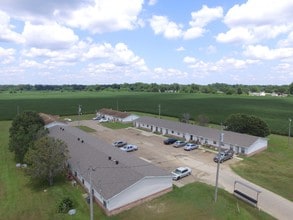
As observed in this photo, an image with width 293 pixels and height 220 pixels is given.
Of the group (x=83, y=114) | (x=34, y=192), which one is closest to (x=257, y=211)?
(x=34, y=192)

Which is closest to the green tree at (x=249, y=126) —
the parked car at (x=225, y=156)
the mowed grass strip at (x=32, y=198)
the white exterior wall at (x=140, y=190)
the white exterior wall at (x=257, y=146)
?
the white exterior wall at (x=257, y=146)

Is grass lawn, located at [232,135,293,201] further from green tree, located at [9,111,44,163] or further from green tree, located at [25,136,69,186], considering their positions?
green tree, located at [9,111,44,163]

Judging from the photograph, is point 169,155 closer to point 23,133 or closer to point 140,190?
point 140,190

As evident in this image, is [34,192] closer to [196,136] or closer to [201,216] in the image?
[201,216]

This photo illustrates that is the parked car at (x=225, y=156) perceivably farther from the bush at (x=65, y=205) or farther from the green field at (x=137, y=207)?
the bush at (x=65, y=205)

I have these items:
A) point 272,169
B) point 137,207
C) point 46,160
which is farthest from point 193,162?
point 46,160

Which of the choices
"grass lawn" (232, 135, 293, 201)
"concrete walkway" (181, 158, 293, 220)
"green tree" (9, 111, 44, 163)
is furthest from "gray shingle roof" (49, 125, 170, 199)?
"grass lawn" (232, 135, 293, 201)

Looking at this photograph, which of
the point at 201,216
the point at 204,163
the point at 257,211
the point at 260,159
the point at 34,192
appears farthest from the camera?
the point at 260,159
